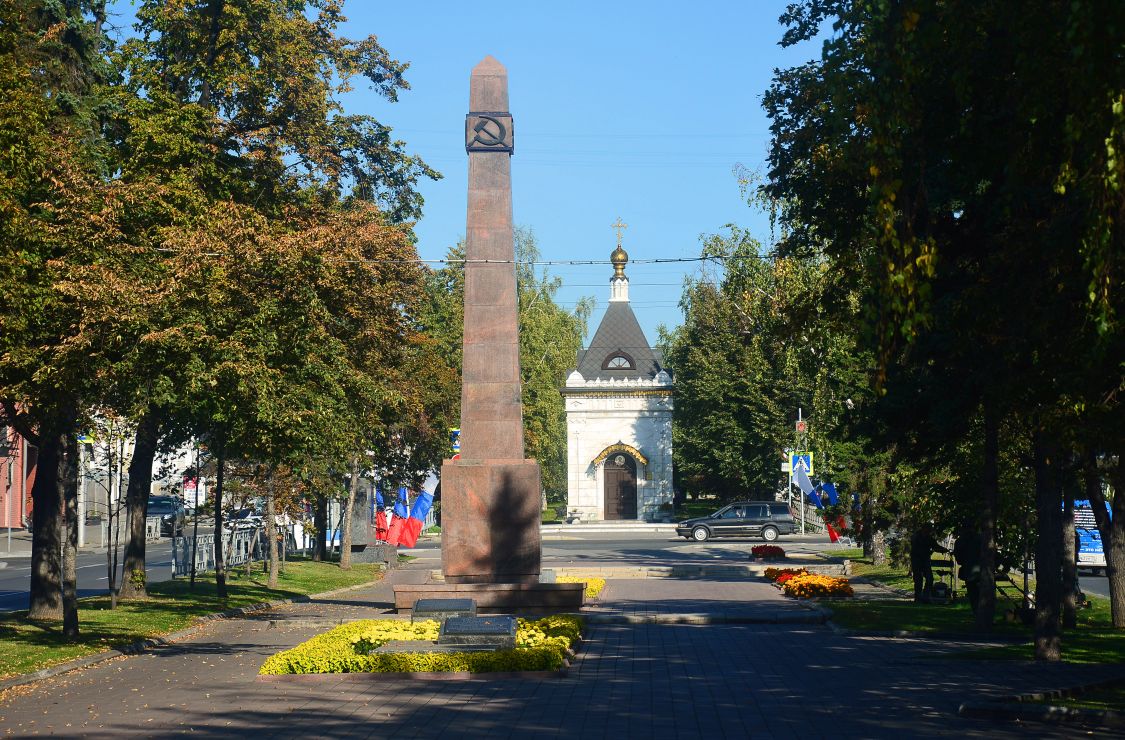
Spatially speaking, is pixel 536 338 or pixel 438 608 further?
pixel 536 338

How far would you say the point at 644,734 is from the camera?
35.2ft

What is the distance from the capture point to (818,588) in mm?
26344

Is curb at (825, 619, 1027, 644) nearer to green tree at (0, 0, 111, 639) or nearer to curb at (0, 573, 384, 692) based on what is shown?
curb at (0, 573, 384, 692)

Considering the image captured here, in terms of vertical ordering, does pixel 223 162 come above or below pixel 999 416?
above

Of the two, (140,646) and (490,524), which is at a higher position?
(490,524)

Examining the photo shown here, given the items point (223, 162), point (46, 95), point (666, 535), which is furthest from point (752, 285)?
point (46, 95)

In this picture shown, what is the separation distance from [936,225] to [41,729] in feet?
37.8

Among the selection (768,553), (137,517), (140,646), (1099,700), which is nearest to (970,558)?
(1099,700)

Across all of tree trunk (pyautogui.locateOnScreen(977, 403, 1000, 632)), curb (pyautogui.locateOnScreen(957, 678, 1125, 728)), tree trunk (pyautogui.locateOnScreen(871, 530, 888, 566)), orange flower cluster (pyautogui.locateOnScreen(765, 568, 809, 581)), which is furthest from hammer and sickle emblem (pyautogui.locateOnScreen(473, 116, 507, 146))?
tree trunk (pyautogui.locateOnScreen(871, 530, 888, 566))

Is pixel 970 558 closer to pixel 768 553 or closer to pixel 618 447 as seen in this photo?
pixel 768 553

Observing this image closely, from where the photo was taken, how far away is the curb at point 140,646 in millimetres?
14902

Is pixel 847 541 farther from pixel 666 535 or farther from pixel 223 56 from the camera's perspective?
pixel 223 56

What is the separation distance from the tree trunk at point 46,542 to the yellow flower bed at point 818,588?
14.6 m

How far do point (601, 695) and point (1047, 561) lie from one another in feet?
19.5
